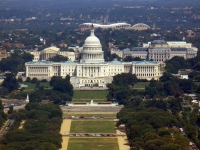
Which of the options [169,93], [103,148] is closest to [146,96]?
[169,93]

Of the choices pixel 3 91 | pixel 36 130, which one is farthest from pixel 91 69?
pixel 36 130

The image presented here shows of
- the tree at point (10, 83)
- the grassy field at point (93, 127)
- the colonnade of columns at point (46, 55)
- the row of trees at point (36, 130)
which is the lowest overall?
the grassy field at point (93, 127)

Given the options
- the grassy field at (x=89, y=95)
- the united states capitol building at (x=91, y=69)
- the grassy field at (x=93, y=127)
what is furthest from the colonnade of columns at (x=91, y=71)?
the grassy field at (x=93, y=127)

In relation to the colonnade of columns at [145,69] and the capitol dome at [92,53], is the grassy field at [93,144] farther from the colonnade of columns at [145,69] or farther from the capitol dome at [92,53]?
the capitol dome at [92,53]

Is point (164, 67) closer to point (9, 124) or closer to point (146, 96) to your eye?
point (146, 96)

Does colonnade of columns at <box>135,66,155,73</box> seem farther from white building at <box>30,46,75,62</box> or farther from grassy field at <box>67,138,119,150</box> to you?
grassy field at <box>67,138,119,150</box>

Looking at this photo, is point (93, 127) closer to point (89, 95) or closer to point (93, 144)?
point (93, 144)
